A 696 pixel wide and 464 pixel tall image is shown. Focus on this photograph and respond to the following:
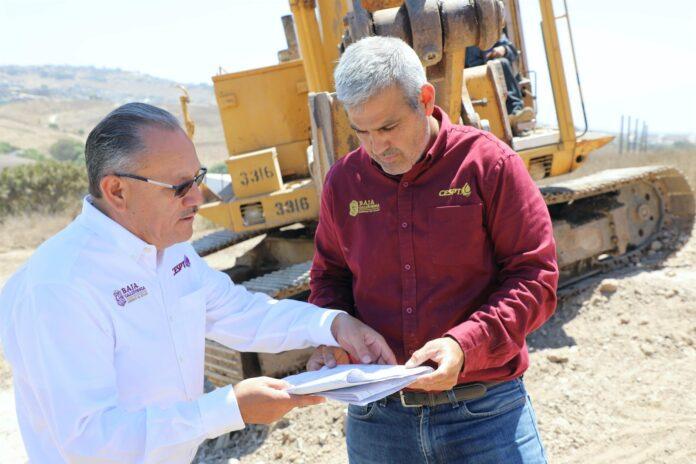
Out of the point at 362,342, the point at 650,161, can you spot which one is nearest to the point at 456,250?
the point at 362,342

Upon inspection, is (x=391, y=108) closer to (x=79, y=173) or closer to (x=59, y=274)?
(x=59, y=274)

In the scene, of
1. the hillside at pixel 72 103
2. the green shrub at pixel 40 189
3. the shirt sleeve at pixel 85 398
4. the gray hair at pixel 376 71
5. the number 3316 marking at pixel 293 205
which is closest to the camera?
the shirt sleeve at pixel 85 398

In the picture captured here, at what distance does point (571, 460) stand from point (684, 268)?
4085 mm

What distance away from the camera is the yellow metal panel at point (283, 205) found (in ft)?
22.7

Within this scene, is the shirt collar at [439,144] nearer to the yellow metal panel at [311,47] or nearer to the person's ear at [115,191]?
the person's ear at [115,191]

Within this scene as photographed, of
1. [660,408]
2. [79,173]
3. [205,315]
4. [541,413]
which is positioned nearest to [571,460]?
[541,413]

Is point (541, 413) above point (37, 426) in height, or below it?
below

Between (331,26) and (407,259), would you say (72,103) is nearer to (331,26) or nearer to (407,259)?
(331,26)

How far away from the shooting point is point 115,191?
2.18m

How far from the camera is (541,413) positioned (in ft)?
16.5

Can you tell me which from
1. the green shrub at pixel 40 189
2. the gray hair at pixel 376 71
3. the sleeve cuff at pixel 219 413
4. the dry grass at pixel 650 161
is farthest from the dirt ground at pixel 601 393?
the green shrub at pixel 40 189

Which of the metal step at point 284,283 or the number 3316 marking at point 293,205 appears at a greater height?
the number 3316 marking at point 293,205

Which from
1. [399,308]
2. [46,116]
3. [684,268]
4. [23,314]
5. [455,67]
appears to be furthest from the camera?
[46,116]

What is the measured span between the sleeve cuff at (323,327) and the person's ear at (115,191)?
801 millimetres
